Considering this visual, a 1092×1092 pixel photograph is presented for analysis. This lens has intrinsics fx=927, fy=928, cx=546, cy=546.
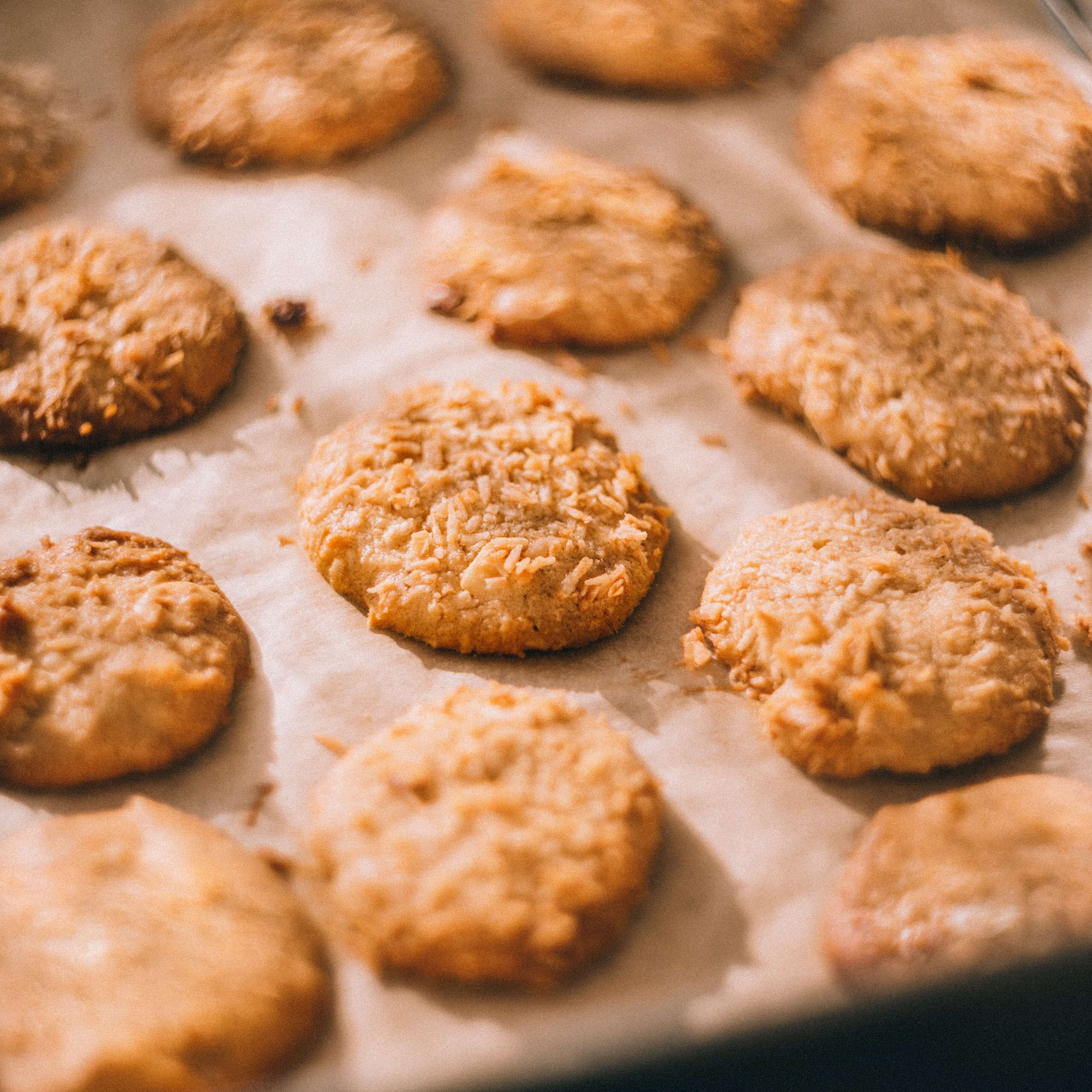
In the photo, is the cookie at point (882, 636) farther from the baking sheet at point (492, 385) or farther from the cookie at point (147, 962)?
the cookie at point (147, 962)

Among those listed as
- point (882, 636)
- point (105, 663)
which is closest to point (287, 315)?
point (105, 663)

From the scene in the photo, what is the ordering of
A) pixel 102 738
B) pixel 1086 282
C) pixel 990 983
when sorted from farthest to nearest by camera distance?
1. pixel 1086 282
2. pixel 102 738
3. pixel 990 983

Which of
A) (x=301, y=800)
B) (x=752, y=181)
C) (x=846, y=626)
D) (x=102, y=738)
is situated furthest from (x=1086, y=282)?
(x=102, y=738)

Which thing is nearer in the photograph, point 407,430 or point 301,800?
point 301,800

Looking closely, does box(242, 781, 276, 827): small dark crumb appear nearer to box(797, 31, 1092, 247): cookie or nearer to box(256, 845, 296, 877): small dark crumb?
box(256, 845, 296, 877): small dark crumb

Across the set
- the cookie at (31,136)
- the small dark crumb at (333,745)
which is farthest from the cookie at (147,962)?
the cookie at (31,136)

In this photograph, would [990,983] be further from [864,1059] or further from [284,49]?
[284,49]

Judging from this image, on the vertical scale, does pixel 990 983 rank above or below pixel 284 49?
below
